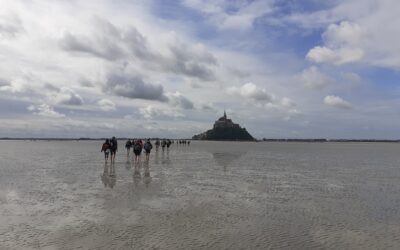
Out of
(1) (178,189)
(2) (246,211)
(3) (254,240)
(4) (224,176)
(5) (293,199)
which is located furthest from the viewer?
(4) (224,176)

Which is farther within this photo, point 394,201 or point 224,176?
point 224,176

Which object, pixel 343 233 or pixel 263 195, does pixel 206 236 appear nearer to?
pixel 343 233

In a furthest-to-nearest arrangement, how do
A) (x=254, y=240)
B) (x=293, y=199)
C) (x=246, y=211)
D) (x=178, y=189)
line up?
(x=178, y=189) < (x=293, y=199) < (x=246, y=211) < (x=254, y=240)

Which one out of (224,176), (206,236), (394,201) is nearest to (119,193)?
(206,236)

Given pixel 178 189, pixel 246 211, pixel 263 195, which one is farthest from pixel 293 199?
pixel 178 189

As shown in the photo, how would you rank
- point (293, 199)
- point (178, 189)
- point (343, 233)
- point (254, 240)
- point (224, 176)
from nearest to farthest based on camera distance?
point (254, 240) → point (343, 233) → point (293, 199) → point (178, 189) → point (224, 176)

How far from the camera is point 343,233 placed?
11375 millimetres

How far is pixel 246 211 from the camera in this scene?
14.1 metres

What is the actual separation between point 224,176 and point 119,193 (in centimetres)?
909

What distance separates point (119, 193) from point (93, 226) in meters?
6.00

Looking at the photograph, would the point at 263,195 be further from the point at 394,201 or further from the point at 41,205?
the point at 41,205

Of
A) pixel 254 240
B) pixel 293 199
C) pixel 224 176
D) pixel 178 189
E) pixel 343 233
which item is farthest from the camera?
pixel 224 176

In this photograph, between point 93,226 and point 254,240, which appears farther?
point 93,226

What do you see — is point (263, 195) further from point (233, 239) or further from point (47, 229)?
point (47, 229)
